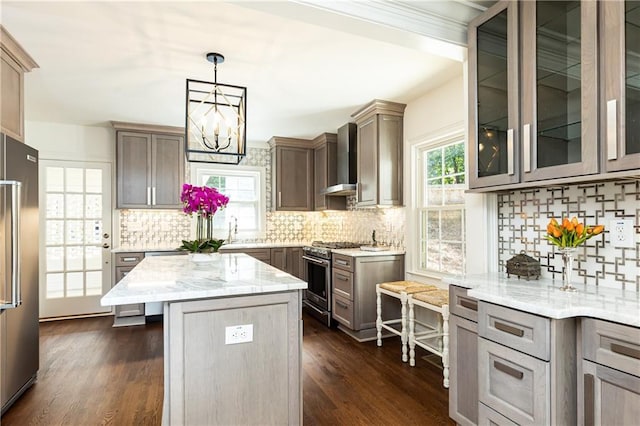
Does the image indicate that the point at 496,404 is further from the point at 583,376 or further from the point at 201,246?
the point at 201,246

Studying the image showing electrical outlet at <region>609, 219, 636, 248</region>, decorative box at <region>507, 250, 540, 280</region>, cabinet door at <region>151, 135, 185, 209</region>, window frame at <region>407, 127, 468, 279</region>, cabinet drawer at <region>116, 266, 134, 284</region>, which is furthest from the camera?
cabinet door at <region>151, 135, 185, 209</region>

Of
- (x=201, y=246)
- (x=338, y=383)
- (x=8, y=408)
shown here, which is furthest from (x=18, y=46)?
(x=338, y=383)

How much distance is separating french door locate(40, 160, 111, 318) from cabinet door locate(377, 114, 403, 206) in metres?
3.74

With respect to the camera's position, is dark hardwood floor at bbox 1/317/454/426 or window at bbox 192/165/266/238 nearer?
dark hardwood floor at bbox 1/317/454/426

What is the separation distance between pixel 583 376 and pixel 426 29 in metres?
2.00

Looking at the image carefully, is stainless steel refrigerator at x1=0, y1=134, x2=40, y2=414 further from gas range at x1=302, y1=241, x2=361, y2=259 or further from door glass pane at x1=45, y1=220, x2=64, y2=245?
gas range at x1=302, y1=241, x2=361, y2=259

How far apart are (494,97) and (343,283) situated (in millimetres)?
2436

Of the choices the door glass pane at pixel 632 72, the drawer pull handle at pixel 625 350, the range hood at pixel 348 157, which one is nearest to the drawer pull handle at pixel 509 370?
the drawer pull handle at pixel 625 350

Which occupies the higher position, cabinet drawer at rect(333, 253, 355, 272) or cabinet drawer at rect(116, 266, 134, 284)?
cabinet drawer at rect(333, 253, 355, 272)

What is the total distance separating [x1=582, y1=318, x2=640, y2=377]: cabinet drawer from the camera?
122 cm

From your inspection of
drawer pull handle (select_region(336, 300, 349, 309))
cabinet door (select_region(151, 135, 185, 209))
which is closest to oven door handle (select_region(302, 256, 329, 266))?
drawer pull handle (select_region(336, 300, 349, 309))

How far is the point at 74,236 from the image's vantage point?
4578 millimetres

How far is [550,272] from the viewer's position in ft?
6.64

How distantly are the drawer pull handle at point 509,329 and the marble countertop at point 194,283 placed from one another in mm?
963
